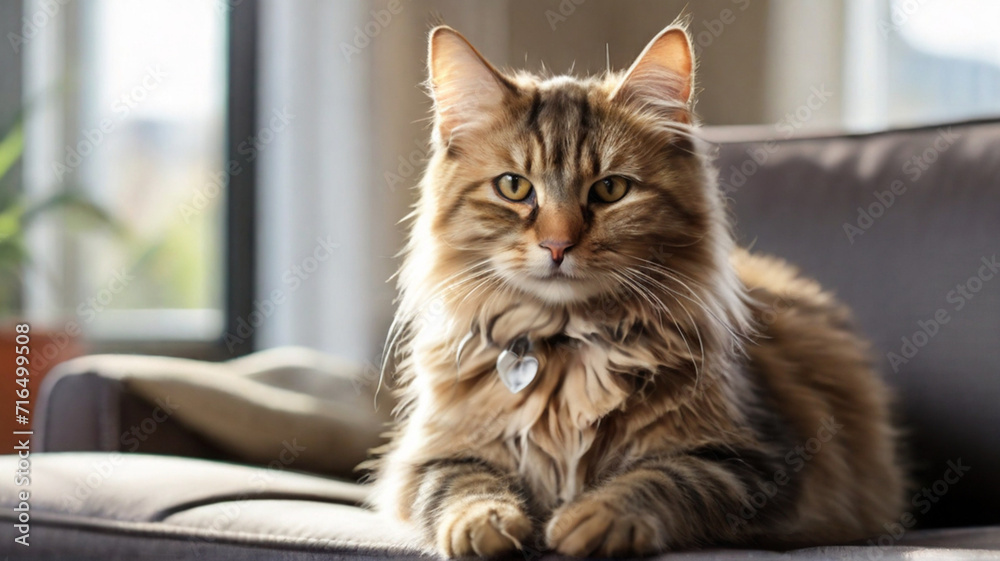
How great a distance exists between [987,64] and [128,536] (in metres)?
3.56

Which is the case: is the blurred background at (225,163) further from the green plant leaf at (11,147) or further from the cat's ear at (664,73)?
the cat's ear at (664,73)

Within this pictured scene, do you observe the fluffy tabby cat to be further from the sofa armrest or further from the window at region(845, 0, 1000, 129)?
the window at region(845, 0, 1000, 129)

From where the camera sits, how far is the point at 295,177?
Answer: 299 cm

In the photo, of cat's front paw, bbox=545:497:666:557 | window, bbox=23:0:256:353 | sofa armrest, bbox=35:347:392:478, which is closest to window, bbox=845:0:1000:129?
window, bbox=23:0:256:353

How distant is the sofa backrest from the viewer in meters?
1.63

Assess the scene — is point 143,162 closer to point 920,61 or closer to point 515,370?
point 515,370

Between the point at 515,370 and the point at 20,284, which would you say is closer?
the point at 515,370

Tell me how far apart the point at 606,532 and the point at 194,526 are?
56 cm

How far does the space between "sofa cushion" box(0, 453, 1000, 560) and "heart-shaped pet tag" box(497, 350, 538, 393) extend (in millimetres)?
259

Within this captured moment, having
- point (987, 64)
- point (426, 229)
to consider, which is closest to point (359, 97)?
point (426, 229)

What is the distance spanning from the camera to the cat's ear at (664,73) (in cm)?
128

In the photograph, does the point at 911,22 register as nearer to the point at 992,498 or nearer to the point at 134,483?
the point at 992,498

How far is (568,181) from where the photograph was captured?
1.23 metres

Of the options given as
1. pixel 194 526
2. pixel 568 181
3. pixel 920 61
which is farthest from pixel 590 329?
pixel 920 61
